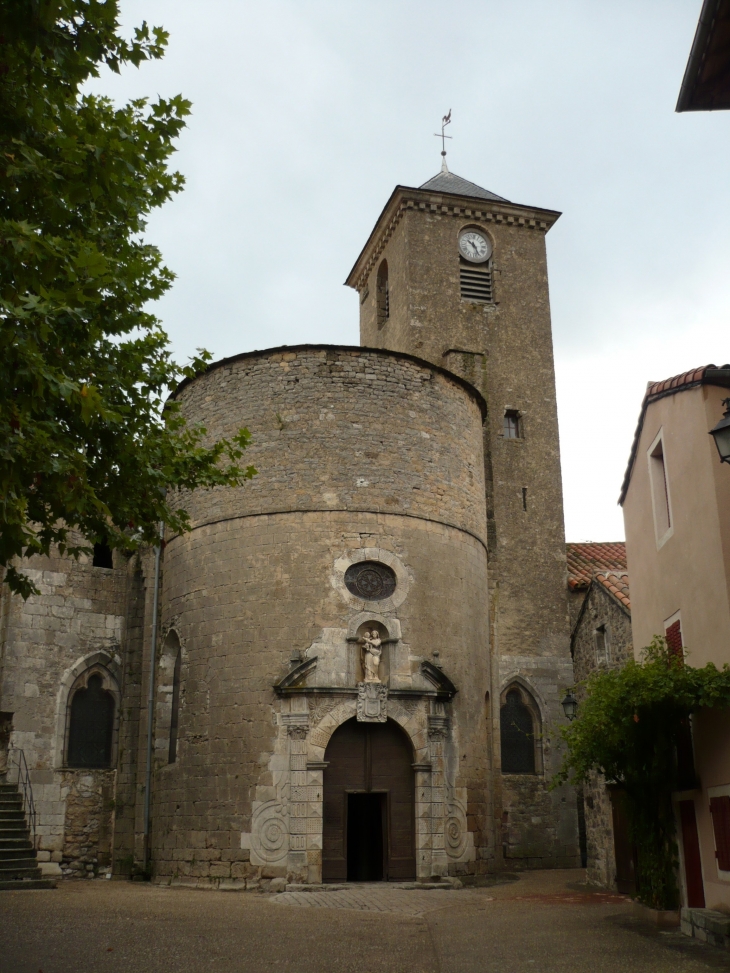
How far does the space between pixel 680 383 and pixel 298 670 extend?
7728 mm

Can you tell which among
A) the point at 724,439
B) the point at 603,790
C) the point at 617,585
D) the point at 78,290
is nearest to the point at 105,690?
the point at 603,790

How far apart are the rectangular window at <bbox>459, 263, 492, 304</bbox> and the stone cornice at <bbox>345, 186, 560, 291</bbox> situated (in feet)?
4.78

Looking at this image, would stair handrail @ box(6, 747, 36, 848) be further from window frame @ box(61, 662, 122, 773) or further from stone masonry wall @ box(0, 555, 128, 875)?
window frame @ box(61, 662, 122, 773)

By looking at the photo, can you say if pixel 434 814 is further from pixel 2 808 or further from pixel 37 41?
pixel 37 41

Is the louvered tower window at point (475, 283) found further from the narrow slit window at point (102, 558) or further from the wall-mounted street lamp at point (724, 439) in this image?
the wall-mounted street lamp at point (724, 439)

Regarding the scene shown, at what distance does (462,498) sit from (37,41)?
43.2 ft

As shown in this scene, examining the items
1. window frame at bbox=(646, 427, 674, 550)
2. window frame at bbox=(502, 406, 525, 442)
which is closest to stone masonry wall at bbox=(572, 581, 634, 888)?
window frame at bbox=(646, 427, 674, 550)

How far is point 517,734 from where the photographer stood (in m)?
21.8

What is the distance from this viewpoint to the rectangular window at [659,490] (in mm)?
12594

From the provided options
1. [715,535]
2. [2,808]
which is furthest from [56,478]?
[2,808]

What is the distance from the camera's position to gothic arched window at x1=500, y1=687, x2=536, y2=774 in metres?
21.5

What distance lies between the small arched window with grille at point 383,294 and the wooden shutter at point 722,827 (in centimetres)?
1861

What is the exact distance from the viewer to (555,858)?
21016mm

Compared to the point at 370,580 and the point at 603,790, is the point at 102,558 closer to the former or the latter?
the point at 370,580
